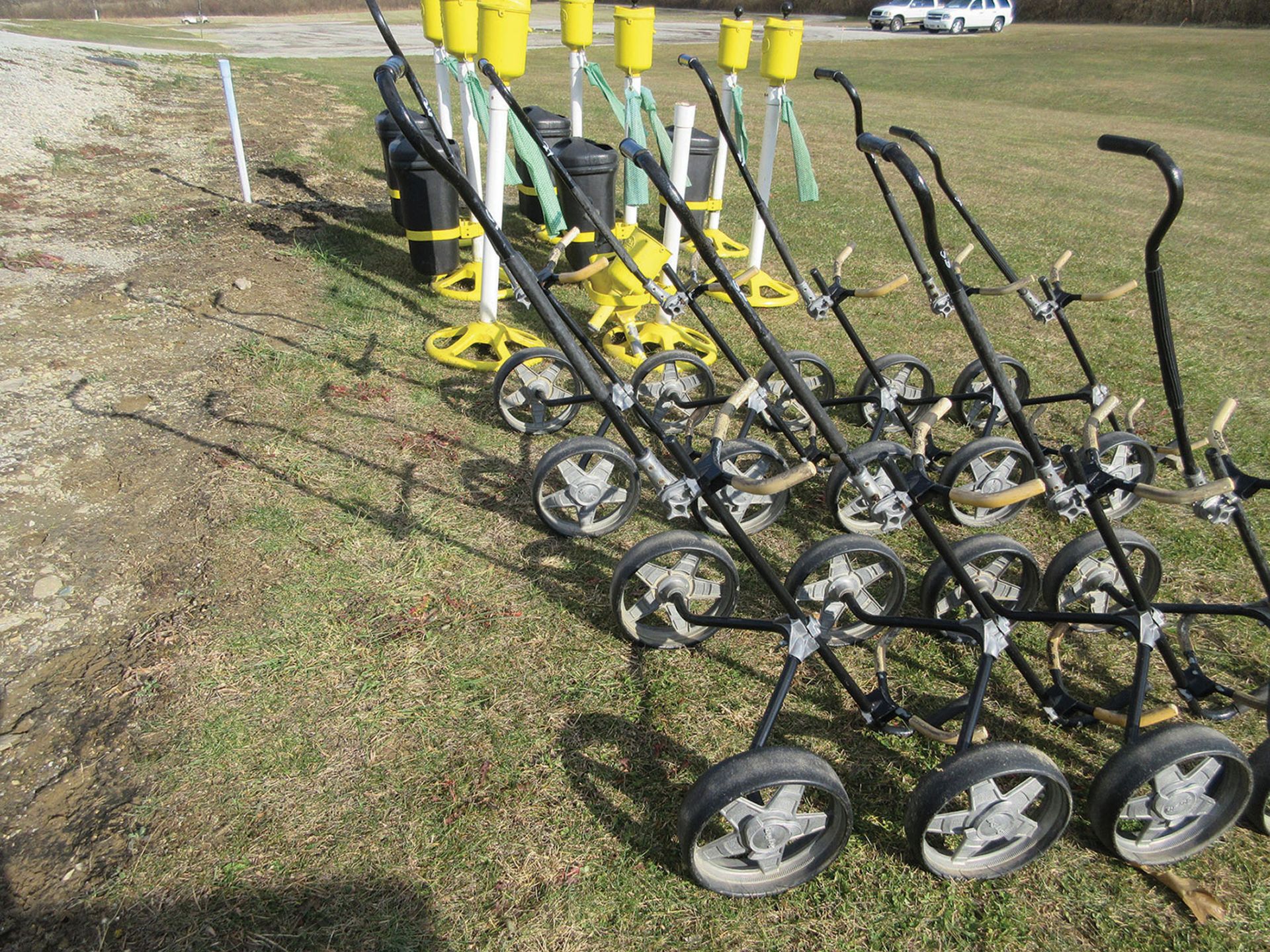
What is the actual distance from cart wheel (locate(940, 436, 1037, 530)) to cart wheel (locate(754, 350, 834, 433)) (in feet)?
2.73

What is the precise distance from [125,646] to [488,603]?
4.65 ft

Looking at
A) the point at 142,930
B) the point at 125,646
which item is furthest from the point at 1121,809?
the point at 125,646

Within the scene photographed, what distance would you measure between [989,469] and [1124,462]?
3.09ft

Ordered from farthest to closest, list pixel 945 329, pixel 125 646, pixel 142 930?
1. pixel 945 329
2. pixel 125 646
3. pixel 142 930

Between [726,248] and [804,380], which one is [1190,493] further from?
[726,248]

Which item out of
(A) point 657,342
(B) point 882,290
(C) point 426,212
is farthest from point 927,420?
(C) point 426,212

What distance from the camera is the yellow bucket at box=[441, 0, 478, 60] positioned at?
16.6 feet

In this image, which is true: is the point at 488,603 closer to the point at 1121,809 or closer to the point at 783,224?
the point at 1121,809

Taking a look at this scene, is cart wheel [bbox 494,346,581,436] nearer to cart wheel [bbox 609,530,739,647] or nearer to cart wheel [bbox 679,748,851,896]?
cart wheel [bbox 609,530,739,647]

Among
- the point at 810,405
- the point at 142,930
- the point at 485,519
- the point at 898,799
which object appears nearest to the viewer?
the point at 142,930

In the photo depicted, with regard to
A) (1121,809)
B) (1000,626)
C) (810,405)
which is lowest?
(1121,809)

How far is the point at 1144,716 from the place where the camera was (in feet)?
8.48

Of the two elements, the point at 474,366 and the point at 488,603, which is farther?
the point at 474,366

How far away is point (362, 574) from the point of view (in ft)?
11.9
